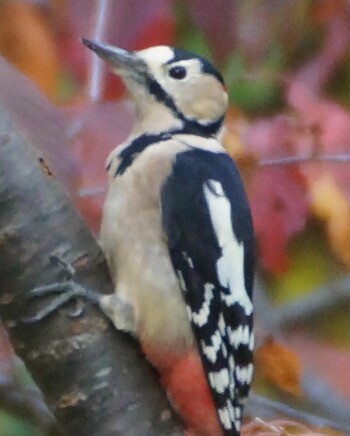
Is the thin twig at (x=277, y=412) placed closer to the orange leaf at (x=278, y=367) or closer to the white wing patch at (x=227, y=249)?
the orange leaf at (x=278, y=367)

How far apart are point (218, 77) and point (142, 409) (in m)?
0.42

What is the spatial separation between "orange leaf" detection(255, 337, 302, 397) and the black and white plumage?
537 millimetres

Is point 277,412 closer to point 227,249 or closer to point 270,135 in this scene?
point 270,135

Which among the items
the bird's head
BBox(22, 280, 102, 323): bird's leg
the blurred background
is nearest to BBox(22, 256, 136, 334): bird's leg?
BBox(22, 280, 102, 323): bird's leg

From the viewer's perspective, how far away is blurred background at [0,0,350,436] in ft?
4.88

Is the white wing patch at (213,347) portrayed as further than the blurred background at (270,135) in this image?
No

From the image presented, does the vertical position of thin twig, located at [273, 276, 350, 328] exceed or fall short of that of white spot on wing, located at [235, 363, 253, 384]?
it falls short

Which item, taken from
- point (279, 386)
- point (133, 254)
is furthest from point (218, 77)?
point (279, 386)

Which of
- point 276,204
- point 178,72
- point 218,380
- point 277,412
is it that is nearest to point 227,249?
point 218,380

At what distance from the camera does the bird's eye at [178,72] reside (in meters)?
1.11

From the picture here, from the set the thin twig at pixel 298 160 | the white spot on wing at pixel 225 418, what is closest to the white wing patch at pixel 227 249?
the white spot on wing at pixel 225 418

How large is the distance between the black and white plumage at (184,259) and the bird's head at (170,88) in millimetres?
67

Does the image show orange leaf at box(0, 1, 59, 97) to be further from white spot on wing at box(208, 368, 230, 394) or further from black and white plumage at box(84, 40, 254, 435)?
white spot on wing at box(208, 368, 230, 394)

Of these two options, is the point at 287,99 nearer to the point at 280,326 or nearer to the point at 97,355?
the point at 280,326
